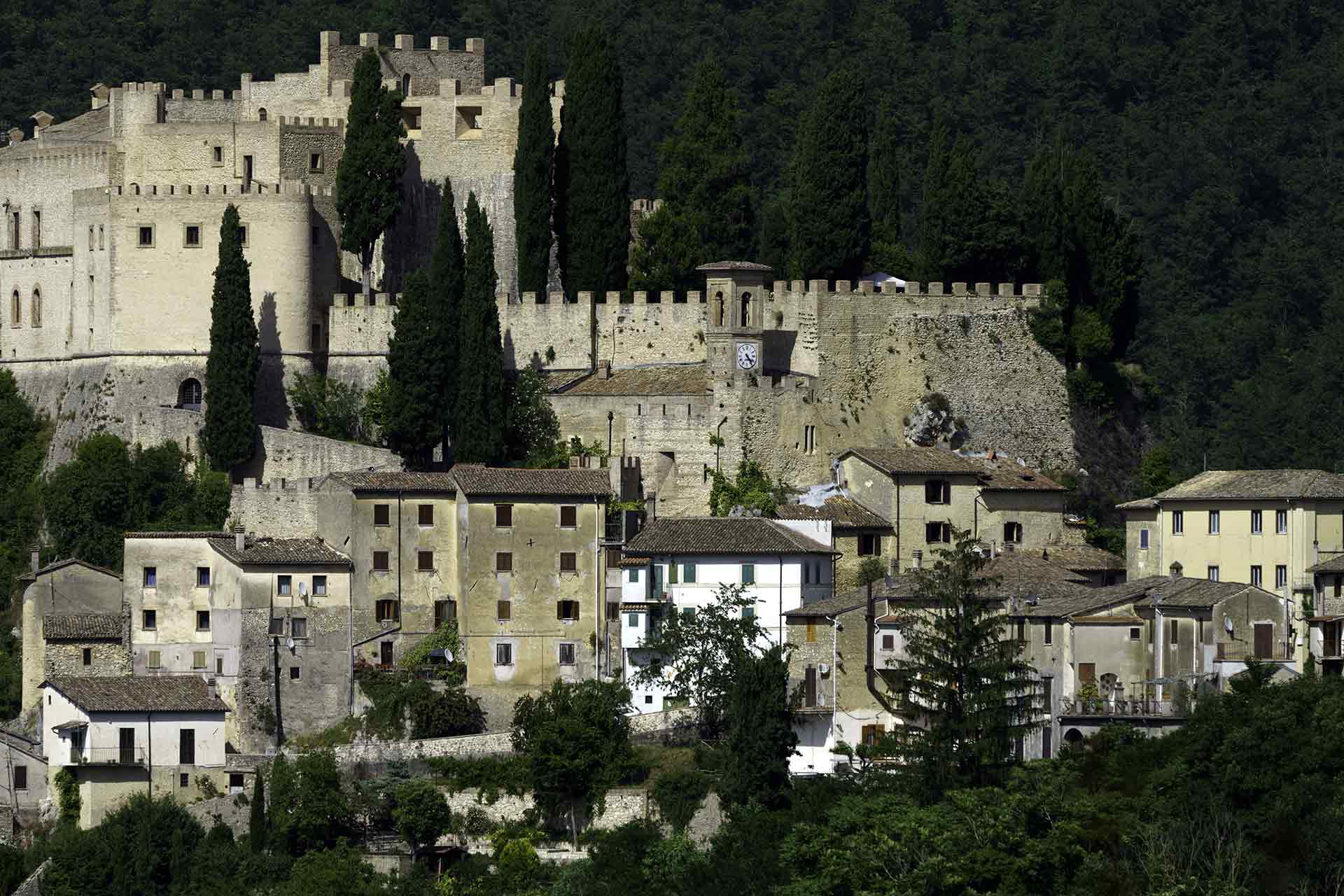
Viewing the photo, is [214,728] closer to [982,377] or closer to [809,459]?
[809,459]

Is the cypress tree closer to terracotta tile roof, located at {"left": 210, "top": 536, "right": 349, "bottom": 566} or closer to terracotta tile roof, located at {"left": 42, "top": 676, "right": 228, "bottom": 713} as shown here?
terracotta tile roof, located at {"left": 210, "top": 536, "right": 349, "bottom": 566}

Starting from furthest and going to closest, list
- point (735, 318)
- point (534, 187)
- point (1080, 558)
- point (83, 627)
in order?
1. point (534, 187)
2. point (735, 318)
3. point (1080, 558)
4. point (83, 627)

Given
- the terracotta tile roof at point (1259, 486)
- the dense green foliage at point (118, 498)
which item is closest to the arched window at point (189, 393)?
the dense green foliage at point (118, 498)

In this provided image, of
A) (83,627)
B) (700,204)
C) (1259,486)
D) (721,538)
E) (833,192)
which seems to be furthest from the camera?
(700,204)

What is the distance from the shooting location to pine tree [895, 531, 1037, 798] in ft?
198

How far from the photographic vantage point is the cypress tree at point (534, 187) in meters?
76.6

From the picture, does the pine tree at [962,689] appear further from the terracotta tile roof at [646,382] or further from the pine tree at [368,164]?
the pine tree at [368,164]

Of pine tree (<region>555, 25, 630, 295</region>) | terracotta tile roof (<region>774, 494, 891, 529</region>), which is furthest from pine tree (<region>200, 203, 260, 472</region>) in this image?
terracotta tile roof (<region>774, 494, 891, 529</region>)

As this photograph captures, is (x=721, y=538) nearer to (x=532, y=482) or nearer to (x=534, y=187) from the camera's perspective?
(x=532, y=482)

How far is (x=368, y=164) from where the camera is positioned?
77875mm

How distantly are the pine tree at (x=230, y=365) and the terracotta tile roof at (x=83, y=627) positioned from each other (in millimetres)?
5466

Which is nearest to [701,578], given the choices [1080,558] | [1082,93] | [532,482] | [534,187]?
[532,482]

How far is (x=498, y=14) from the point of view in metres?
106

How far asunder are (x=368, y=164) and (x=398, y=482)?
441 inches
